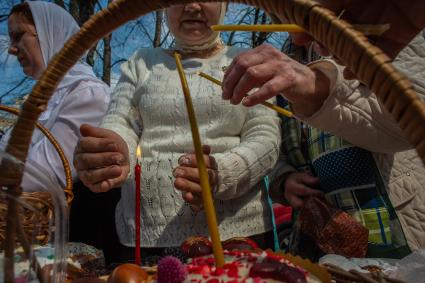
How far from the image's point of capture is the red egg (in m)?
0.63

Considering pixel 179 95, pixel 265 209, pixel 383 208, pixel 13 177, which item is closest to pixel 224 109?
pixel 179 95

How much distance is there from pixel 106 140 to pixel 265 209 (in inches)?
18.2

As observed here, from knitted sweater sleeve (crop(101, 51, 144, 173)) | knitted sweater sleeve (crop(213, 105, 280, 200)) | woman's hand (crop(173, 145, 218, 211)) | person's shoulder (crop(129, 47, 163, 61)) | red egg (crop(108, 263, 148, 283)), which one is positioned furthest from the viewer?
person's shoulder (crop(129, 47, 163, 61))

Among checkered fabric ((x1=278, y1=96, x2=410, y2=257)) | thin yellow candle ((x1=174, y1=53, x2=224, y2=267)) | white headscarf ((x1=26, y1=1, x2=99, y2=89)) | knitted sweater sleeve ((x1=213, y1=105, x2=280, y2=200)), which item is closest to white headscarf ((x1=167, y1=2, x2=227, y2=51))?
knitted sweater sleeve ((x1=213, y1=105, x2=280, y2=200))

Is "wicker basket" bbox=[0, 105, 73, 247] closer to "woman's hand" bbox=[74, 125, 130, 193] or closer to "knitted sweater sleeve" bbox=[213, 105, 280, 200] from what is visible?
"woman's hand" bbox=[74, 125, 130, 193]

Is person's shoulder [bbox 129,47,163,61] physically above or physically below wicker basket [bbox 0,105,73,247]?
above

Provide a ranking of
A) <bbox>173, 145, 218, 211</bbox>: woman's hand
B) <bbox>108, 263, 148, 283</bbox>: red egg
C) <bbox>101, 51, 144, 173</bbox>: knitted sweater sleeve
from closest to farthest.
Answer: <bbox>108, 263, 148, 283</bbox>: red egg, <bbox>173, 145, 218, 211</bbox>: woman's hand, <bbox>101, 51, 144, 173</bbox>: knitted sweater sleeve

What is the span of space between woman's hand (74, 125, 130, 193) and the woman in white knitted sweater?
0.08 ft

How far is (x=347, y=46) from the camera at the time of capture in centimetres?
42

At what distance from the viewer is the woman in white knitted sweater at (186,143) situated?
1081mm

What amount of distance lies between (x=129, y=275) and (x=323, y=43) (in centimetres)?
41

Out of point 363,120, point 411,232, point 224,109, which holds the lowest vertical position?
point 411,232

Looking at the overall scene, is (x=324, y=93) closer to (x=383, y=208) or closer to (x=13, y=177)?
(x=383, y=208)

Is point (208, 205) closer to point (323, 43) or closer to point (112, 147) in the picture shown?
point (323, 43)
